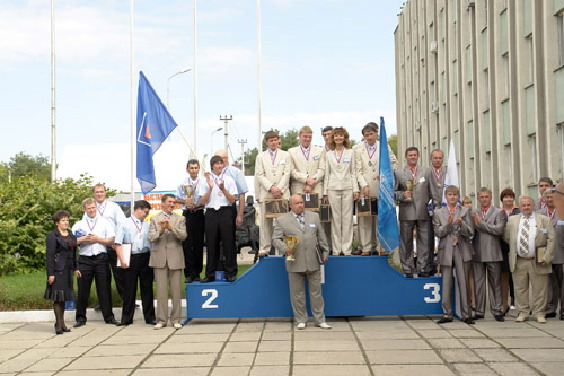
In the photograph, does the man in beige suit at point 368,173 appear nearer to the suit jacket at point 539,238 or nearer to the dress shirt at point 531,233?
the suit jacket at point 539,238

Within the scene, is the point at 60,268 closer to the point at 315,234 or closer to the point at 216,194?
the point at 216,194

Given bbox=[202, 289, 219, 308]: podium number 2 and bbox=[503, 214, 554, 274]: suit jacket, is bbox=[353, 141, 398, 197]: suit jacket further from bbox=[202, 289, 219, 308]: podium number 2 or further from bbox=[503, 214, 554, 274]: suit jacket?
bbox=[202, 289, 219, 308]: podium number 2

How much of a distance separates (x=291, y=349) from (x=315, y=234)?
2703 millimetres

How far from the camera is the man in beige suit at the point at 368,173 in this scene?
14328 millimetres

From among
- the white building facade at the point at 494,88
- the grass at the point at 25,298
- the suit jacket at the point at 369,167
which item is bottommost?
the grass at the point at 25,298

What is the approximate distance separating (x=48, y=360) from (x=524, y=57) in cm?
1775

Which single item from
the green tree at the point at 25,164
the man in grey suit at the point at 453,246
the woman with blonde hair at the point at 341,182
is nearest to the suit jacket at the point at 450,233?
the man in grey suit at the point at 453,246

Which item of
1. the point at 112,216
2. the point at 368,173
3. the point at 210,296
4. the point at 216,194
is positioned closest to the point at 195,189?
the point at 216,194

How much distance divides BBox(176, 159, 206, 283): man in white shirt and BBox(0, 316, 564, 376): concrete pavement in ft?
3.11

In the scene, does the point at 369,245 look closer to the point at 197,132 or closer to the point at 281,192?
the point at 281,192

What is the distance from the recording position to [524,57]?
24.9 metres

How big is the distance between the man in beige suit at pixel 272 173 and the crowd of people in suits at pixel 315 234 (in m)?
0.02

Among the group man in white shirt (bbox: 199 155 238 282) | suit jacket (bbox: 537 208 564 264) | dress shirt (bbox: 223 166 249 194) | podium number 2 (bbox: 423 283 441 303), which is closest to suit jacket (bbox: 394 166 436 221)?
podium number 2 (bbox: 423 283 441 303)

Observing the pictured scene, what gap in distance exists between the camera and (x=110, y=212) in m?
15.0
